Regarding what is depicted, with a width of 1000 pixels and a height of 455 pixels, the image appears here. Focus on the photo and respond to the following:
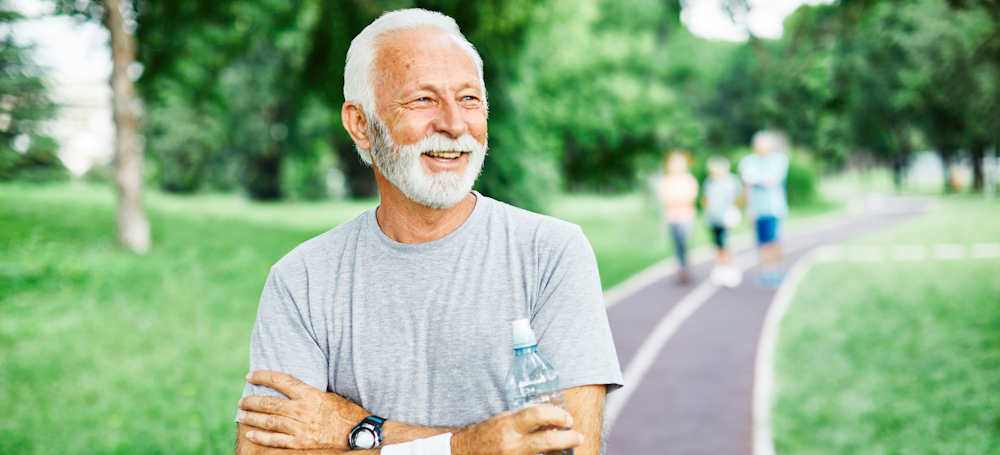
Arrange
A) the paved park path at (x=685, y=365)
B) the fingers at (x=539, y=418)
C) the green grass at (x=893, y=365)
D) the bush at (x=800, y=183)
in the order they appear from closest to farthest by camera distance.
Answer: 1. the fingers at (x=539, y=418)
2. the green grass at (x=893, y=365)
3. the paved park path at (x=685, y=365)
4. the bush at (x=800, y=183)

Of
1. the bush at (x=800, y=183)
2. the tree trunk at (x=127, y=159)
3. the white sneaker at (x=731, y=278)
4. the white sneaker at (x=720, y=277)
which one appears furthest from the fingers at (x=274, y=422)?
the bush at (x=800, y=183)

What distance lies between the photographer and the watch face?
182 centimetres

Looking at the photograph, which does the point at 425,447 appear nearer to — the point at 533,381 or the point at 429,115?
the point at 533,381

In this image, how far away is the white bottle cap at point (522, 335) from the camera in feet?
5.61

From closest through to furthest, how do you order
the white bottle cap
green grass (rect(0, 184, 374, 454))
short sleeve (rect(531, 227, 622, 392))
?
the white bottle cap < short sleeve (rect(531, 227, 622, 392)) < green grass (rect(0, 184, 374, 454))

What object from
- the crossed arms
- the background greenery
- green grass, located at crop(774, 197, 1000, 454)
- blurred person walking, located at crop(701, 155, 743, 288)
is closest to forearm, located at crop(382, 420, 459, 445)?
the crossed arms

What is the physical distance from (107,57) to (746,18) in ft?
41.0

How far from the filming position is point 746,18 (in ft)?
17.8

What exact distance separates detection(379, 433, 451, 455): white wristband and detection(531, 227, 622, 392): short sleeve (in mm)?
337

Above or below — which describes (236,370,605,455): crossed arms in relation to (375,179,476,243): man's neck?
below

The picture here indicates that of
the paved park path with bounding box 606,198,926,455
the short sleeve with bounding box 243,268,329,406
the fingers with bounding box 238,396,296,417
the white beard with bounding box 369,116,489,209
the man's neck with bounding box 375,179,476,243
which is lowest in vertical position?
the paved park path with bounding box 606,198,926,455

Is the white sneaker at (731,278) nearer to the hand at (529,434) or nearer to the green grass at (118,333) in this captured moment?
the green grass at (118,333)

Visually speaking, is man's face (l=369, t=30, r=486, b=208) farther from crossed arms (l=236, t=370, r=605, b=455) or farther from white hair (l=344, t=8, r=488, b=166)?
crossed arms (l=236, t=370, r=605, b=455)

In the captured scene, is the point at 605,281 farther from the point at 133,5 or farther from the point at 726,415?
the point at 133,5
